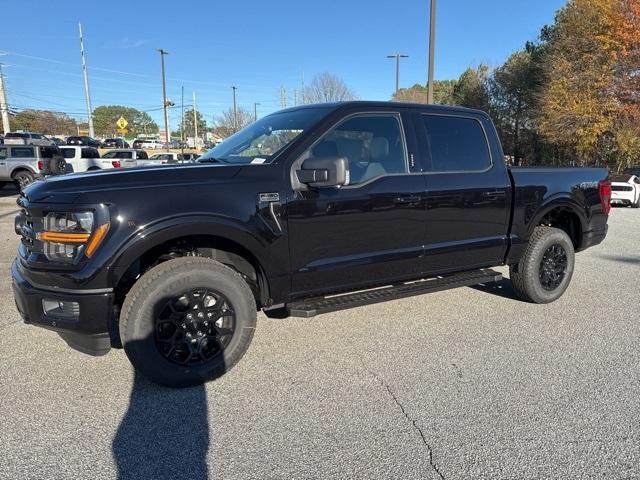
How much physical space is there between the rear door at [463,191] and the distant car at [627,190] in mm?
14285

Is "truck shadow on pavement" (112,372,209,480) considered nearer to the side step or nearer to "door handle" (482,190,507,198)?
the side step

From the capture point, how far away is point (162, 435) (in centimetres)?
272

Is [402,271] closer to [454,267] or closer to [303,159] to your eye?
[454,267]

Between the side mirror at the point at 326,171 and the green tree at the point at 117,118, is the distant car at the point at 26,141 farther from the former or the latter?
the green tree at the point at 117,118

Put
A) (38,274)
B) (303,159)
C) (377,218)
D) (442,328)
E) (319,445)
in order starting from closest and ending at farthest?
(319,445)
(38,274)
(303,159)
(377,218)
(442,328)

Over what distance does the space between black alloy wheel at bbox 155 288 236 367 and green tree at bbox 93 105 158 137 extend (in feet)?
403

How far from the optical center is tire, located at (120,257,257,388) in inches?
121

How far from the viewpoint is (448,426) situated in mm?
2816

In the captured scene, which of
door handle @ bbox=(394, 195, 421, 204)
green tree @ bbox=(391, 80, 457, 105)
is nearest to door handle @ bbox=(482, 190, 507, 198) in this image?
door handle @ bbox=(394, 195, 421, 204)

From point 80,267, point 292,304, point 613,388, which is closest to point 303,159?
point 292,304

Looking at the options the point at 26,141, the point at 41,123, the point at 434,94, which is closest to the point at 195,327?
the point at 26,141

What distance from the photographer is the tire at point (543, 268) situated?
485cm

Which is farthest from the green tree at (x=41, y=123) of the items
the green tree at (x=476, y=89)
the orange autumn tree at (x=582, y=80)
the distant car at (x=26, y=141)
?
the orange autumn tree at (x=582, y=80)

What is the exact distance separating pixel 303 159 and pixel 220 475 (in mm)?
2140
